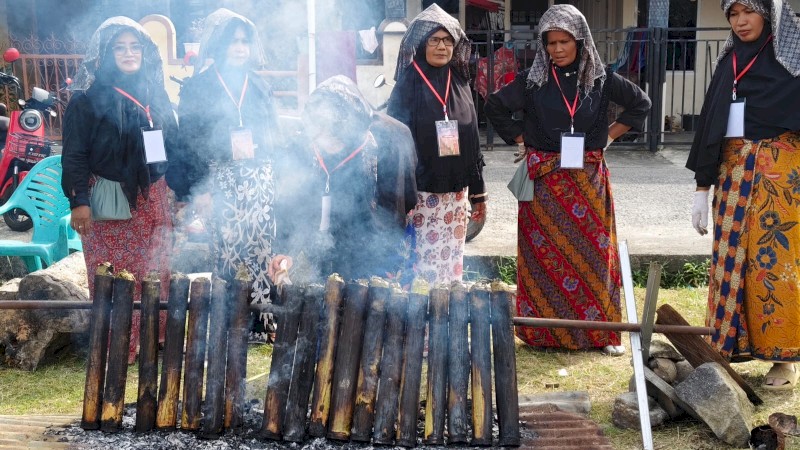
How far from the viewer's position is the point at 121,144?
4785mm

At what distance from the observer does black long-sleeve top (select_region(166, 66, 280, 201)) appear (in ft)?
16.2

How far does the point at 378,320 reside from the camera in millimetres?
3535

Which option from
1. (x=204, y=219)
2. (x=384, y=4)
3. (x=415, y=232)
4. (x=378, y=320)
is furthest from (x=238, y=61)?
(x=384, y=4)

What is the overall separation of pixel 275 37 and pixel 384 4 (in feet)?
9.41

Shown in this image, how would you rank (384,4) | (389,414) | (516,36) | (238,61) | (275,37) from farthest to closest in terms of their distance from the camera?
1. (516,36)
2. (384,4)
3. (275,37)
4. (238,61)
5. (389,414)

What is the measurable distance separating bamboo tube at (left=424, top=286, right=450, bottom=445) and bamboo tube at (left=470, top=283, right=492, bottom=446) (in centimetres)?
11

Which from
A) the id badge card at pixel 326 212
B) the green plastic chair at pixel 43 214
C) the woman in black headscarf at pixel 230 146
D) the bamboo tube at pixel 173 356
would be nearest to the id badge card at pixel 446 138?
the id badge card at pixel 326 212

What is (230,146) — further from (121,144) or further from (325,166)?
(325,166)

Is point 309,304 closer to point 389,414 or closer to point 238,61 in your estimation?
point 389,414

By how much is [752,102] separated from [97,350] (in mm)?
3270

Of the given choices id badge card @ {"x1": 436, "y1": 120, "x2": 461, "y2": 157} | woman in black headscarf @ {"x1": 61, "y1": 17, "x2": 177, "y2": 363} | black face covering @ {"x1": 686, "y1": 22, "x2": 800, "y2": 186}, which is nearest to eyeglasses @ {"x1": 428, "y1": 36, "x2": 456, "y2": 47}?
id badge card @ {"x1": 436, "y1": 120, "x2": 461, "y2": 157}

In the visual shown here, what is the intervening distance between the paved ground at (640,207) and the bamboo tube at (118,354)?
3551mm

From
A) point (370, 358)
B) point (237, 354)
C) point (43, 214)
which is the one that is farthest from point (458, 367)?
point (43, 214)

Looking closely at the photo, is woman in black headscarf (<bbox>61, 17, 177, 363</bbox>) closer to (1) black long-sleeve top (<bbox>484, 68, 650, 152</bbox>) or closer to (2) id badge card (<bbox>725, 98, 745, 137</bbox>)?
(1) black long-sleeve top (<bbox>484, 68, 650, 152</bbox>)
